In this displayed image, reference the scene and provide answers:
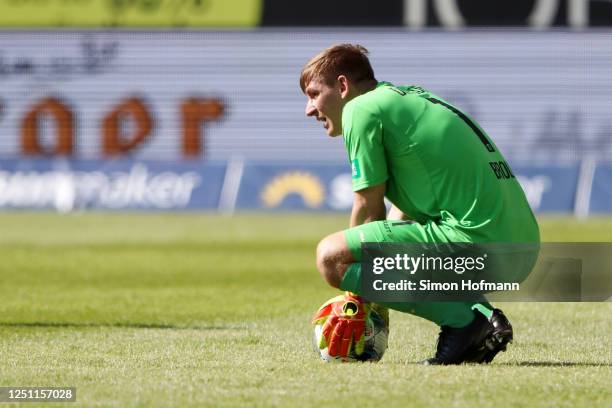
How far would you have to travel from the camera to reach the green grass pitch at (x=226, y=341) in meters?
5.61

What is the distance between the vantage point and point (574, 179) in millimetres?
25562

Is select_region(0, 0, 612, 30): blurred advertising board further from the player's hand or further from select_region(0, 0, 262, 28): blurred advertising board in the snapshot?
the player's hand

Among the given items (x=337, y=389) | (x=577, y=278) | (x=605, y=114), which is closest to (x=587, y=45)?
(x=605, y=114)

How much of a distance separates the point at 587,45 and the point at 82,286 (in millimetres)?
24243

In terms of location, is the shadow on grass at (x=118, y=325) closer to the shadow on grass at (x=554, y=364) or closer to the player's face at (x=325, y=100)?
the player's face at (x=325, y=100)

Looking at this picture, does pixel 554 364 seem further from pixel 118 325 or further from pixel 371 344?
pixel 118 325

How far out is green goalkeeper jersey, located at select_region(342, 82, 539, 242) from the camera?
643cm

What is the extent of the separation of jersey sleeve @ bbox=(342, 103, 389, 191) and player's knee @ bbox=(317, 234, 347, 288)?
0.30 m

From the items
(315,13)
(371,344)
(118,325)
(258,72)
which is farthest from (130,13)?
(371,344)

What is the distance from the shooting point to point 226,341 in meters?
7.98

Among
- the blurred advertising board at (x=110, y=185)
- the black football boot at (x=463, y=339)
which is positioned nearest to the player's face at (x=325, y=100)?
the black football boot at (x=463, y=339)

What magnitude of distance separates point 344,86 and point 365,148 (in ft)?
1.54

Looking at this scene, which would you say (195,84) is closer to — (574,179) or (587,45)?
(587,45)

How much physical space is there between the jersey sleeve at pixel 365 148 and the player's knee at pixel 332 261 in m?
0.30
